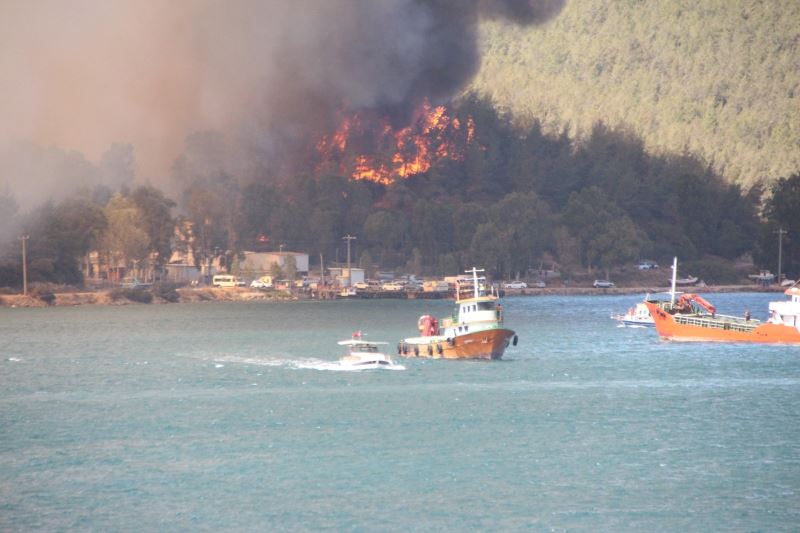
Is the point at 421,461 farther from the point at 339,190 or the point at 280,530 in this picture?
the point at 339,190

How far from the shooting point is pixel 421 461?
47.0 metres

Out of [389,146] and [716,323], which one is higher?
[389,146]

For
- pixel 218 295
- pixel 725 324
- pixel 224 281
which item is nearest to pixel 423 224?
pixel 224 281

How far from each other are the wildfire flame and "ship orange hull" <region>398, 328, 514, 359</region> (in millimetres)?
108246

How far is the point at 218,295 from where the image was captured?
15088 cm

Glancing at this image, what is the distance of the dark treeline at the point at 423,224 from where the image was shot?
152 meters

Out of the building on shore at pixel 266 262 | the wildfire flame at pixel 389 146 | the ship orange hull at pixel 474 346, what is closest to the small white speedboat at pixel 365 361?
the ship orange hull at pixel 474 346

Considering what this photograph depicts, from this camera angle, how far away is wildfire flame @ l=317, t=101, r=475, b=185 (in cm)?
18725

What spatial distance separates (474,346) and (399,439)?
2540cm

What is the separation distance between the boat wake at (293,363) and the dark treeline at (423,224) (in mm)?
64904

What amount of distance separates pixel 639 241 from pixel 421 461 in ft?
414

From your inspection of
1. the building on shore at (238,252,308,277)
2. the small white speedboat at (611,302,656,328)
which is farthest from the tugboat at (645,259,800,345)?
the building on shore at (238,252,308,277)

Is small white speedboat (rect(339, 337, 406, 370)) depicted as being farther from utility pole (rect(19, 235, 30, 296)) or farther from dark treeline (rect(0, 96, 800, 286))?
dark treeline (rect(0, 96, 800, 286))

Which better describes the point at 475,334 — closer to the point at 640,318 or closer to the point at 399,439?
the point at 399,439
